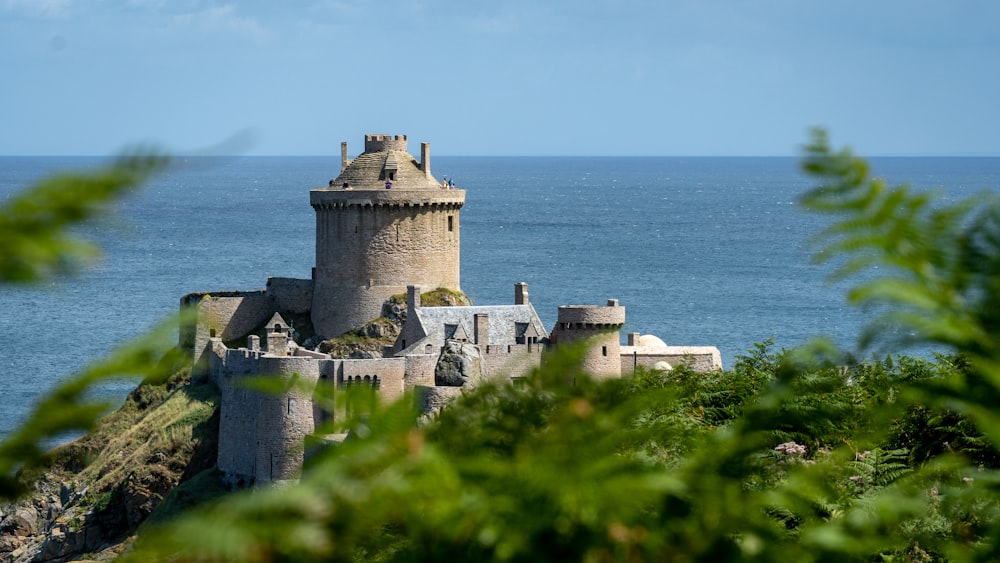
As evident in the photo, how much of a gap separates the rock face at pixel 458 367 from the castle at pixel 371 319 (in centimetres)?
4

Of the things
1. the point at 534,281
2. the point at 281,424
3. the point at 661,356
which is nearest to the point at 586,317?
the point at 661,356

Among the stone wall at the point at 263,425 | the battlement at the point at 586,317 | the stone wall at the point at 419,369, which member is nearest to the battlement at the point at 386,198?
the battlement at the point at 586,317

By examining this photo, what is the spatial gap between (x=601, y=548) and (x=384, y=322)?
1865 inches

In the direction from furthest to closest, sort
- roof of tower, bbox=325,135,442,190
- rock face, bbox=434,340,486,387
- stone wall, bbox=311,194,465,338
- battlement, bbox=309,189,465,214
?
roof of tower, bbox=325,135,442,190 < battlement, bbox=309,189,465,214 < stone wall, bbox=311,194,465,338 < rock face, bbox=434,340,486,387

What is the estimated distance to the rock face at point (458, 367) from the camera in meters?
41.9

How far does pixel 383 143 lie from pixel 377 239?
405cm

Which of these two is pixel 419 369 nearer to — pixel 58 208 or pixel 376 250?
pixel 376 250

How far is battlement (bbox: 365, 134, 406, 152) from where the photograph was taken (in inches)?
2222

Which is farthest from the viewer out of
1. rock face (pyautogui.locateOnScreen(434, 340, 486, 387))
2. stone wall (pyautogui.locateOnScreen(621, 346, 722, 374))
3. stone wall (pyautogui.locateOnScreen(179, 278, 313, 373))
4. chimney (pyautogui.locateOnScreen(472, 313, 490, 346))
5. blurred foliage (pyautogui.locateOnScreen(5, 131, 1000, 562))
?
stone wall (pyautogui.locateOnScreen(179, 278, 313, 373))

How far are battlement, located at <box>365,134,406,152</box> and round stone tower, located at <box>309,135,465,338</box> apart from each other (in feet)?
1.32

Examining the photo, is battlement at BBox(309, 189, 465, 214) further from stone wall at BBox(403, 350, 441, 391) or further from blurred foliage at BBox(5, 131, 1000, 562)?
blurred foliage at BBox(5, 131, 1000, 562)

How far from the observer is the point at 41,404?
5.29m

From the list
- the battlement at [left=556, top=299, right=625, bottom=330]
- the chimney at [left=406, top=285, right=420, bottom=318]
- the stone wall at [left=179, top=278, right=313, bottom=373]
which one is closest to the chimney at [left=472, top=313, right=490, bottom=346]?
the chimney at [left=406, top=285, right=420, bottom=318]

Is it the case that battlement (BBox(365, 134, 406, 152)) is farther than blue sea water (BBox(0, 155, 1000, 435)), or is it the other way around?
blue sea water (BBox(0, 155, 1000, 435))
